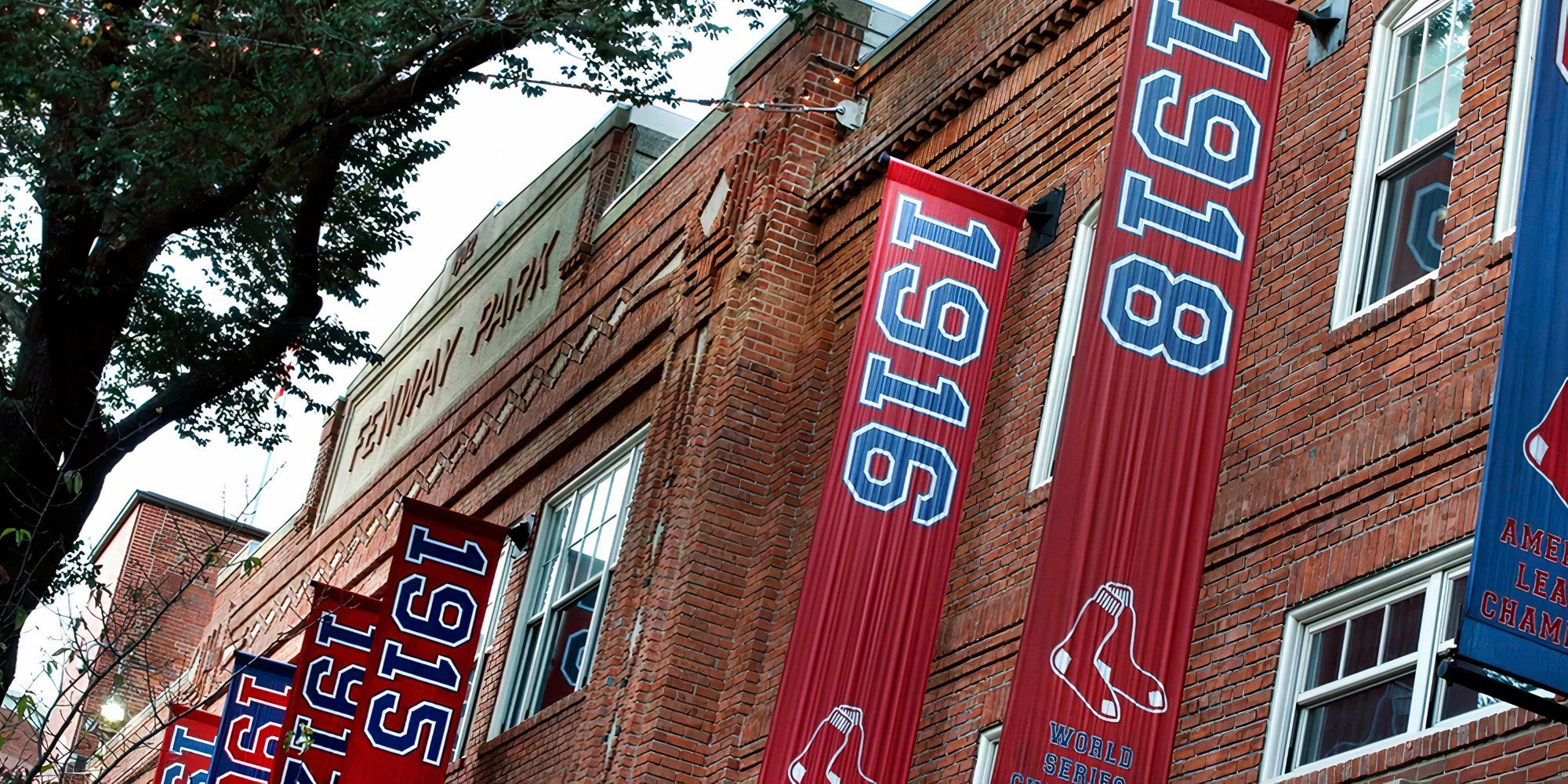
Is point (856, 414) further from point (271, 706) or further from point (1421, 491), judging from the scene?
point (271, 706)

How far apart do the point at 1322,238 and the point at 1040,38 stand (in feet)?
13.0

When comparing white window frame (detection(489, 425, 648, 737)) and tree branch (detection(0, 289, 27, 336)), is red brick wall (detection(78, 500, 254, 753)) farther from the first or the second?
tree branch (detection(0, 289, 27, 336))

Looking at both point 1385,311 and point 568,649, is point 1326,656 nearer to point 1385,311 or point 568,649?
point 1385,311

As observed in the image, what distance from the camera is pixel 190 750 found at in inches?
894

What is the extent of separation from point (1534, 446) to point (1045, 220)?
6.73 m

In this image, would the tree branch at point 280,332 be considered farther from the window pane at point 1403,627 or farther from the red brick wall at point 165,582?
the red brick wall at point 165,582

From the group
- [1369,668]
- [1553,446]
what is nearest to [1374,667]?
[1369,668]

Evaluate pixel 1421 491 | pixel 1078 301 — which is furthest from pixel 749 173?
pixel 1421 491

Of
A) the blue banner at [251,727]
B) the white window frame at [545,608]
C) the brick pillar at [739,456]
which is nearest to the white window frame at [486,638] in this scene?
the white window frame at [545,608]

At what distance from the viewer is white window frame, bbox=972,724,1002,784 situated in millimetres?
11242

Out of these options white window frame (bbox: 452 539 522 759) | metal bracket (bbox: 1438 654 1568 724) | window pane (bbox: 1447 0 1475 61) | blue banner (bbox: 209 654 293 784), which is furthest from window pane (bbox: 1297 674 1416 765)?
blue banner (bbox: 209 654 293 784)

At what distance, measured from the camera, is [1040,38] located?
13750 mm

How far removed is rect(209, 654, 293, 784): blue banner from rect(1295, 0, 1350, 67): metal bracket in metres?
12.6

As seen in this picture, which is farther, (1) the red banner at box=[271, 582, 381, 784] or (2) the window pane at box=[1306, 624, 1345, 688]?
(1) the red banner at box=[271, 582, 381, 784]
